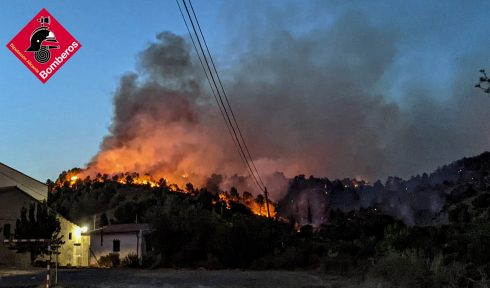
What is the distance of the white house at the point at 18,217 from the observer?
3669 centimetres

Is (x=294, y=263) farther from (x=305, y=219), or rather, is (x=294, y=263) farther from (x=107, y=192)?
(x=305, y=219)

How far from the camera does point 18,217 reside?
38656 mm

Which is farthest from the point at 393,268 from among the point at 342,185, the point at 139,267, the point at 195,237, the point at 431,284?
the point at 342,185

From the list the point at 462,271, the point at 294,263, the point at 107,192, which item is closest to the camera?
the point at 462,271

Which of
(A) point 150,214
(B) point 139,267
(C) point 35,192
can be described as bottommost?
(B) point 139,267

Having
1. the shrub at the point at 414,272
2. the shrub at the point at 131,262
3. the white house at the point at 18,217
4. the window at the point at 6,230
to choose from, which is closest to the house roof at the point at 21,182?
the white house at the point at 18,217

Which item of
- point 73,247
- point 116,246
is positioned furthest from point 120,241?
point 73,247

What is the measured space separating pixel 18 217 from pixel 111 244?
10.8 metres

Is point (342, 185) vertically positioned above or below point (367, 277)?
above

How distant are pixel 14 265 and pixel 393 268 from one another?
100 ft

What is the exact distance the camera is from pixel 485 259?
1427 centimetres

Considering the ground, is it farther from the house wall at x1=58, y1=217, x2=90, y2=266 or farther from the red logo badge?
the house wall at x1=58, y1=217, x2=90, y2=266

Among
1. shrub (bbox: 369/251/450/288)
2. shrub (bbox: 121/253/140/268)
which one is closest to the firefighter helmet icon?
shrub (bbox: 369/251/450/288)

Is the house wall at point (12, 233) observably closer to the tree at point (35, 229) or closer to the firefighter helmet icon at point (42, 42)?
the tree at point (35, 229)
